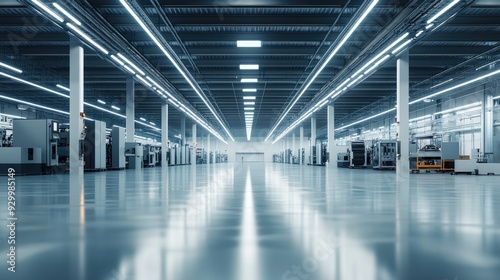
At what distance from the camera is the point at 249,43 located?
541 inches

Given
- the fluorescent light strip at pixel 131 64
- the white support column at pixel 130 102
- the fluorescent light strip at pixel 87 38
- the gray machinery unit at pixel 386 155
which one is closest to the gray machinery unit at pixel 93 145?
the white support column at pixel 130 102

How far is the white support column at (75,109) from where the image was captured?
40.2 ft

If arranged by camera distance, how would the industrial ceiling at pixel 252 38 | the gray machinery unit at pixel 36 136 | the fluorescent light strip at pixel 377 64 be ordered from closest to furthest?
the industrial ceiling at pixel 252 38 → the fluorescent light strip at pixel 377 64 → the gray machinery unit at pixel 36 136

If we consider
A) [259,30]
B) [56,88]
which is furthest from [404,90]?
[56,88]

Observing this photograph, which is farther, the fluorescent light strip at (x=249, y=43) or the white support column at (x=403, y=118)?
the white support column at (x=403, y=118)

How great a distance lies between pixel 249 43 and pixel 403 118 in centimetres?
679

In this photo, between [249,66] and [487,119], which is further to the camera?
[487,119]

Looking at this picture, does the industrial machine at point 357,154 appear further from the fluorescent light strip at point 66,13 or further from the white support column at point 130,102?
the fluorescent light strip at point 66,13

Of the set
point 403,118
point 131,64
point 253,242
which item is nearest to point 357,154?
point 403,118

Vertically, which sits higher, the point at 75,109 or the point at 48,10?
the point at 48,10

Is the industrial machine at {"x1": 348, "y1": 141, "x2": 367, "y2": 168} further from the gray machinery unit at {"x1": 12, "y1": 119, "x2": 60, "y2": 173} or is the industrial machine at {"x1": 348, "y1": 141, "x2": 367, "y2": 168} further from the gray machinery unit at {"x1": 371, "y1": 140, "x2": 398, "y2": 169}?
the gray machinery unit at {"x1": 12, "y1": 119, "x2": 60, "y2": 173}

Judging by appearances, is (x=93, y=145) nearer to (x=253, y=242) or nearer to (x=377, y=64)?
(x=377, y=64)

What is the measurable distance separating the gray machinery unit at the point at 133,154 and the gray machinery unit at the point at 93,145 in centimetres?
330

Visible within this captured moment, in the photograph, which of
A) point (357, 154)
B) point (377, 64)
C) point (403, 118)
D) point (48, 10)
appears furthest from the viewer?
point (357, 154)
